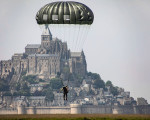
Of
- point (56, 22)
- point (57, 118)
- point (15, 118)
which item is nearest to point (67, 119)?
point (57, 118)

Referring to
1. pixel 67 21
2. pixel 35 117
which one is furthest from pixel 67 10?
pixel 35 117

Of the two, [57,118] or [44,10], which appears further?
[44,10]

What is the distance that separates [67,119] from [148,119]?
25.0 feet

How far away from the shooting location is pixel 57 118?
6700 centimetres

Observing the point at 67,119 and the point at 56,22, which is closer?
the point at 67,119

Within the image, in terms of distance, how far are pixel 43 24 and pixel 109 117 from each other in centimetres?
1461

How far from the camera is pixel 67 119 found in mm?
66562

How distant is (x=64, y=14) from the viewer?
7575 cm

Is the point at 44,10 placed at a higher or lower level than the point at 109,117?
higher

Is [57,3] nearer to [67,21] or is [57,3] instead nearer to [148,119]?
[67,21]

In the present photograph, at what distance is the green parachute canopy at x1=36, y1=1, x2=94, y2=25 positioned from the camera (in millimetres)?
75625

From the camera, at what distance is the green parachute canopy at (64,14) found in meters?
75.6

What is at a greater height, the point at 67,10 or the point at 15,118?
the point at 67,10

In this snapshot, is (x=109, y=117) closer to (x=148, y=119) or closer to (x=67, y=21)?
(x=148, y=119)
